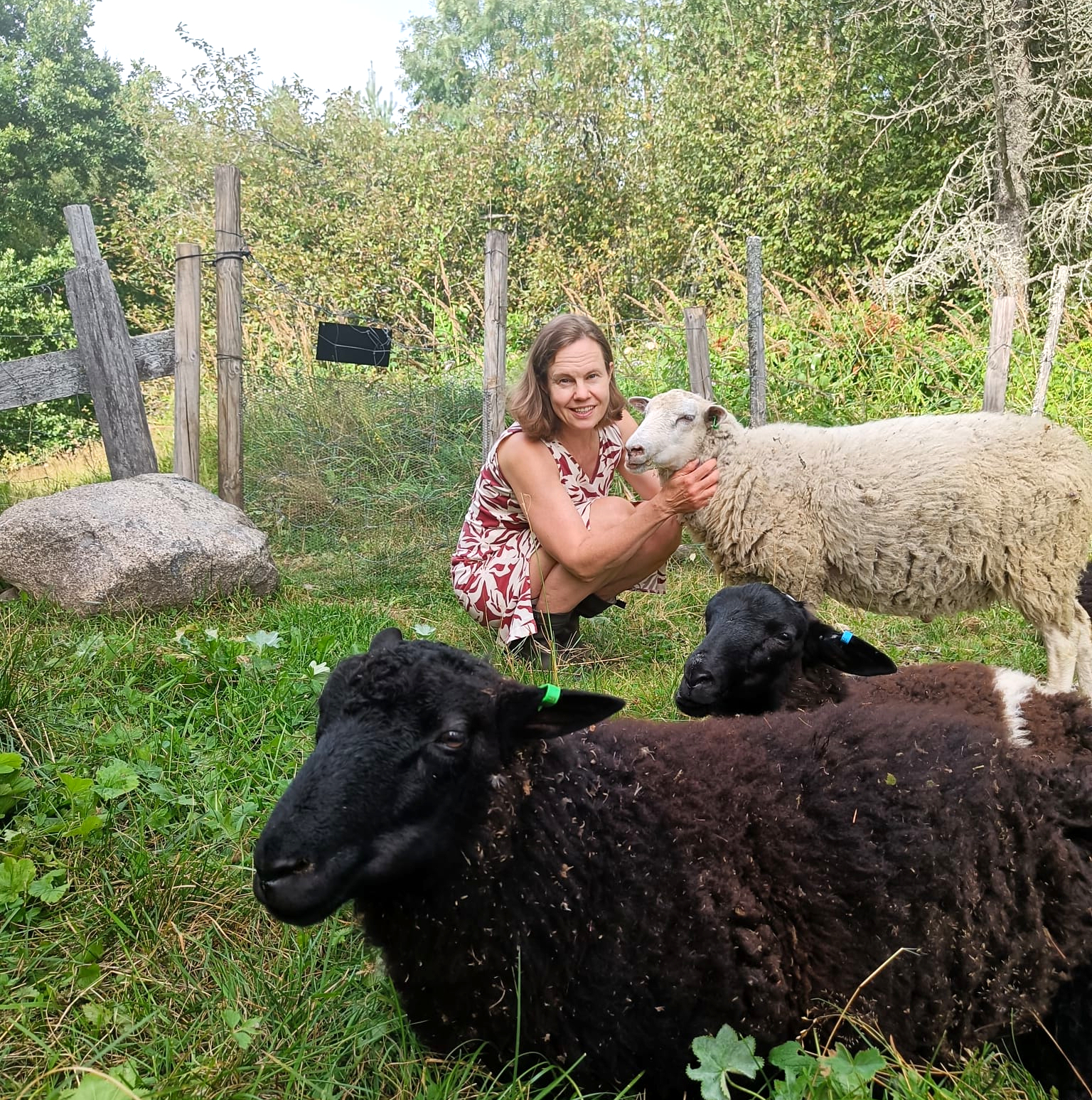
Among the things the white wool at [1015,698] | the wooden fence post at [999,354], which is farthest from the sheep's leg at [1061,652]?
the wooden fence post at [999,354]

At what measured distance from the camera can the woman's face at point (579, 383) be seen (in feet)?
14.0

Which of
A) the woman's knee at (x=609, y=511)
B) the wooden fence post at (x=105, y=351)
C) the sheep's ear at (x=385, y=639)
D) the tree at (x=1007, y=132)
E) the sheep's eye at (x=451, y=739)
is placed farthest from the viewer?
the tree at (x=1007, y=132)

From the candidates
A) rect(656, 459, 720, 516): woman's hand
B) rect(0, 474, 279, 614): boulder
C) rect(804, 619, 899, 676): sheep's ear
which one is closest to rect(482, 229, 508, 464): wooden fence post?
rect(0, 474, 279, 614): boulder

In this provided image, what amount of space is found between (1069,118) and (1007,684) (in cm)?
1440

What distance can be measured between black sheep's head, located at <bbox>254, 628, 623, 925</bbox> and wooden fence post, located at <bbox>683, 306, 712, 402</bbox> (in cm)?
545

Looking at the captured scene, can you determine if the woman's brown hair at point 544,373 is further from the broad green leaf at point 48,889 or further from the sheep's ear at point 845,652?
the broad green leaf at point 48,889

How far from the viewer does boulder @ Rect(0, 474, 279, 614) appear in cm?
450

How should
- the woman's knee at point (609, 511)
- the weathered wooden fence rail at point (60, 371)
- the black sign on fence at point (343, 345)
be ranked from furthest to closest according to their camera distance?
the black sign on fence at point (343, 345) < the weathered wooden fence rail at point (60, 371) < the woman's knee at point (609, 511)

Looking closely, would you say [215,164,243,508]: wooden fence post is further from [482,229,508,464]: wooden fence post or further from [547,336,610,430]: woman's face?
[547,336,610,430]: woman's face

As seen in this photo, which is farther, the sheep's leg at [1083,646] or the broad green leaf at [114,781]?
the sheep's leg at [1083,646]

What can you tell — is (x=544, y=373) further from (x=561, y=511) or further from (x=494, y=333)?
(x=494, y=333)

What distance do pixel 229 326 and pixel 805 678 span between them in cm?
465

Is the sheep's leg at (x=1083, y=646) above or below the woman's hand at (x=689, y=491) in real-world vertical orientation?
below

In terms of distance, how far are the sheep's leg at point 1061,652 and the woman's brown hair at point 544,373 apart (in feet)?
8.87
